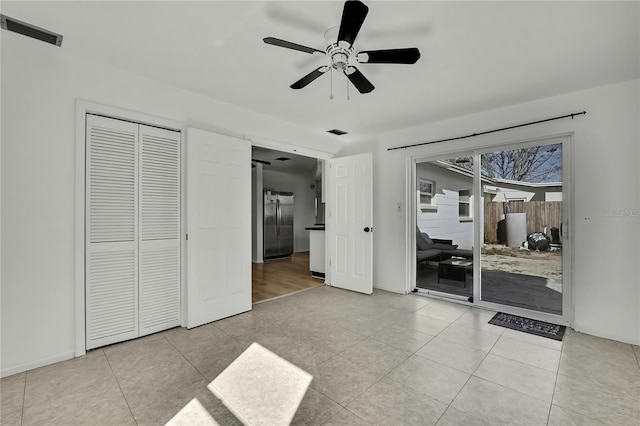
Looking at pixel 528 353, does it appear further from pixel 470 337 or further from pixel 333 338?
pixel 333 338

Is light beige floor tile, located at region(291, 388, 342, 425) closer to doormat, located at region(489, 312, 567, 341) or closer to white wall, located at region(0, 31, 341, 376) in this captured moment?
white wall, located at region(0, 31, 341, 376)

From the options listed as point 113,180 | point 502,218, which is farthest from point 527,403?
point 113,180

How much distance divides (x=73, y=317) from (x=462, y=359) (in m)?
3.38

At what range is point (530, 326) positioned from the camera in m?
3.08

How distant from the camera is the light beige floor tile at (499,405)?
1.69m

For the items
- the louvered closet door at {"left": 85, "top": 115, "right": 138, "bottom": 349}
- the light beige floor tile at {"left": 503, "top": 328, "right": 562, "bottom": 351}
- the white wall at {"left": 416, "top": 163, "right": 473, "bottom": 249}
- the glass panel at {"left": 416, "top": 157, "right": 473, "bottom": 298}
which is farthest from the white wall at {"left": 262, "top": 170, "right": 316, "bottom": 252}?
the light beige floor tile at {"left": 503, "top": 328, "right": 562, "bottom": 351}

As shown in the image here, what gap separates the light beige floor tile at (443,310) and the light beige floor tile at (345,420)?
6.74ft

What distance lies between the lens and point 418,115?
380 centimetres

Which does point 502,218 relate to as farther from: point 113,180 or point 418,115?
point 113,180

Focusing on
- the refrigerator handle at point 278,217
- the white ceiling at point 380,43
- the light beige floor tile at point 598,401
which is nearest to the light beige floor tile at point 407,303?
the light beige floor tile at point 598,401

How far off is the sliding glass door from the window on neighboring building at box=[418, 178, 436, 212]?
0.06ft

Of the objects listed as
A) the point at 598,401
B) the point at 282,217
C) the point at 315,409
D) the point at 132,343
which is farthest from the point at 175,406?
the point at 282,217

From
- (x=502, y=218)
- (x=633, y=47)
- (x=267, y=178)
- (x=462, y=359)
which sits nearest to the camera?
(x=633, y=47)

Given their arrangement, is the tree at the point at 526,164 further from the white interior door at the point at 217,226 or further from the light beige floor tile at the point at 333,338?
the white interior door at the point at 217,226
